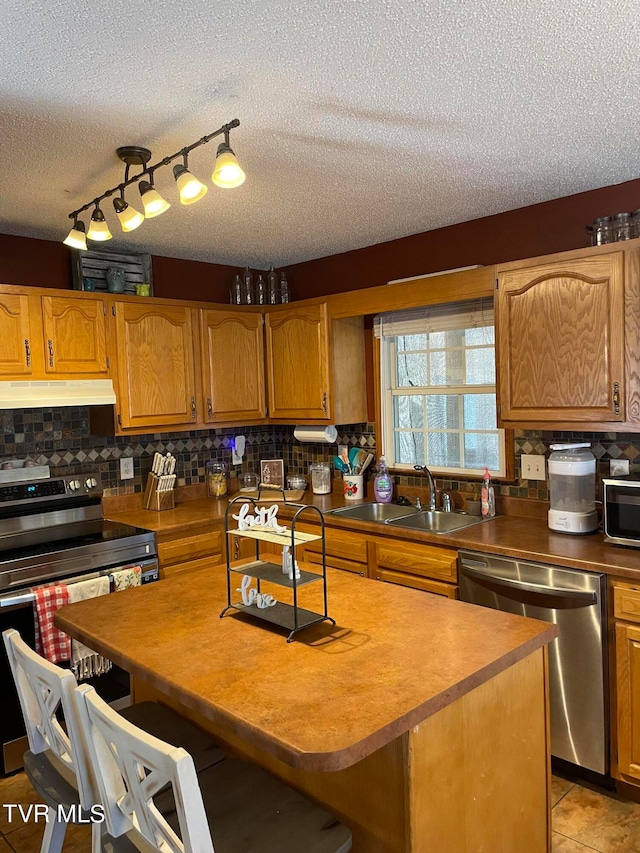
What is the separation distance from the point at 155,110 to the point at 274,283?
7.60ft

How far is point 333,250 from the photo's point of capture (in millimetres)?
4047

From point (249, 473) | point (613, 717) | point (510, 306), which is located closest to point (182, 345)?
point (249, 473)

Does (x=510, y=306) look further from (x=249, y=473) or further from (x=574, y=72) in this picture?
(x=249, y=473)

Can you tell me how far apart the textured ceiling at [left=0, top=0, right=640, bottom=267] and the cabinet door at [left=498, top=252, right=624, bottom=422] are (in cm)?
44

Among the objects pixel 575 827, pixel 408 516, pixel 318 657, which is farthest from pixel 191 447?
pixel 575 827

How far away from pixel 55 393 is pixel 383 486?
1863 mm

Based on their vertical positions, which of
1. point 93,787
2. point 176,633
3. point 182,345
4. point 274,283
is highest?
point 274,283

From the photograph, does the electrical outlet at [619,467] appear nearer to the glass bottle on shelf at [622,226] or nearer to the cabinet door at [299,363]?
the glass bottle on shelf at [622,226]

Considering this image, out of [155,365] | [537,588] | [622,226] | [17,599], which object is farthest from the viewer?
[155,365]

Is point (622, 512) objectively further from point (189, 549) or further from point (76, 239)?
point (76, 239)

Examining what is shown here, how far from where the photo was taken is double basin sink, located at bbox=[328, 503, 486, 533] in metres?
3.42

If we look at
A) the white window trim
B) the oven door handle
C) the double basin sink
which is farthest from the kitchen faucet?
the oven door handle

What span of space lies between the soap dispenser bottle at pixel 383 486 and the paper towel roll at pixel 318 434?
1.30 feet

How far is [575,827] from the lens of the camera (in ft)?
7.57
